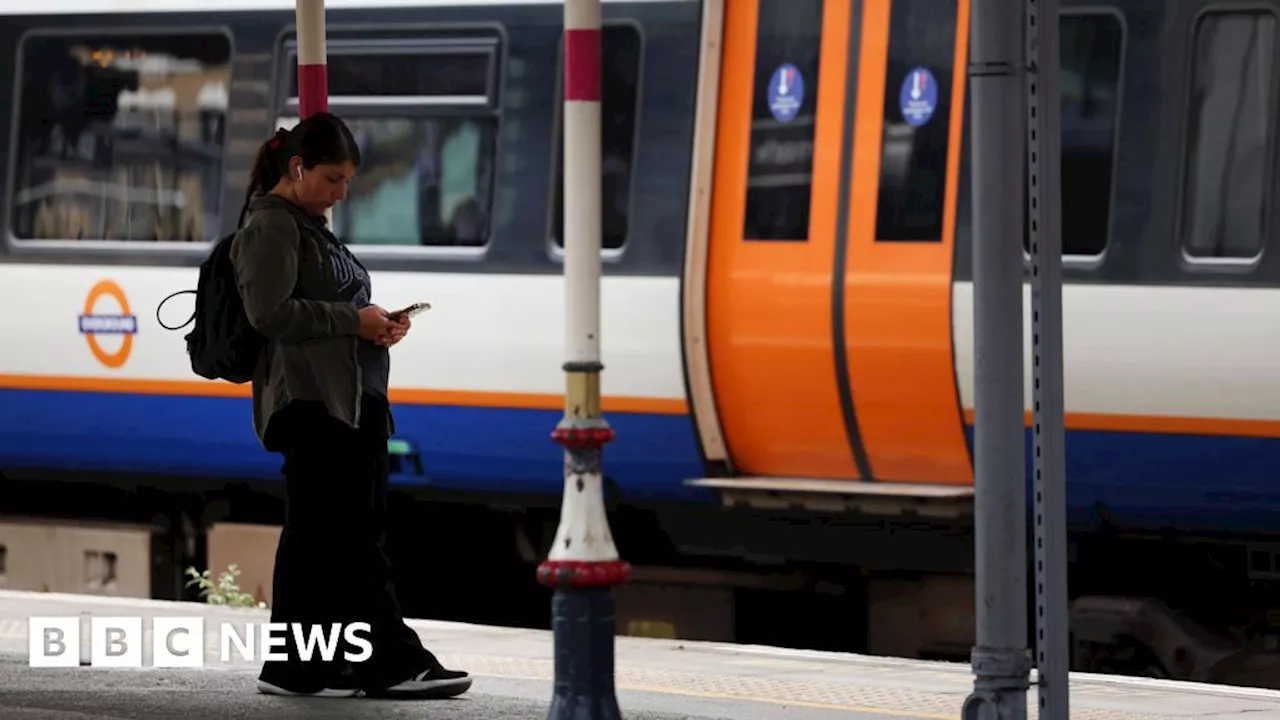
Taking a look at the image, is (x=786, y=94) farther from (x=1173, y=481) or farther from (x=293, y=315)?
(x=293, y=315)

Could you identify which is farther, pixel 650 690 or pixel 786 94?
pixel 786 94

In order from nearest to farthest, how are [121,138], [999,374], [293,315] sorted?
[999,374] < [293,315] < [121,138]

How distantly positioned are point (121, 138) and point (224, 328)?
535 cm

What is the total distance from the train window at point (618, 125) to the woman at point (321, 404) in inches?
142

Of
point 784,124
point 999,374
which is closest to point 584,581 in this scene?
point 999,374

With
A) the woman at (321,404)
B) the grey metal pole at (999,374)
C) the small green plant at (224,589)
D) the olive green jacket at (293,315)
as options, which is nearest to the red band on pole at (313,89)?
the woman at (321,404)

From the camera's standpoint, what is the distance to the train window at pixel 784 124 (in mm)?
11398

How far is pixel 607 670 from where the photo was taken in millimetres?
7434

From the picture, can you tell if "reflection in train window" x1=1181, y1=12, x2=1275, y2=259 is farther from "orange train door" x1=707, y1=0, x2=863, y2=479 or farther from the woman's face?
A: the woman's face

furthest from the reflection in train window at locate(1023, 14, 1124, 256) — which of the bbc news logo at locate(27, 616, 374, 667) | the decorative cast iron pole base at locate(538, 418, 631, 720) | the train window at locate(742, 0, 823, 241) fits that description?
the decorative cast iron pole base at locate(538, 418, 631, 720)

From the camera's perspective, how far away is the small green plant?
12.1 meters

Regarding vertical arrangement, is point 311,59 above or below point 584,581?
above

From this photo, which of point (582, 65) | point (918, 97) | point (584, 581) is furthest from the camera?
point (918, 97)

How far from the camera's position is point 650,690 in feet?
29.4
